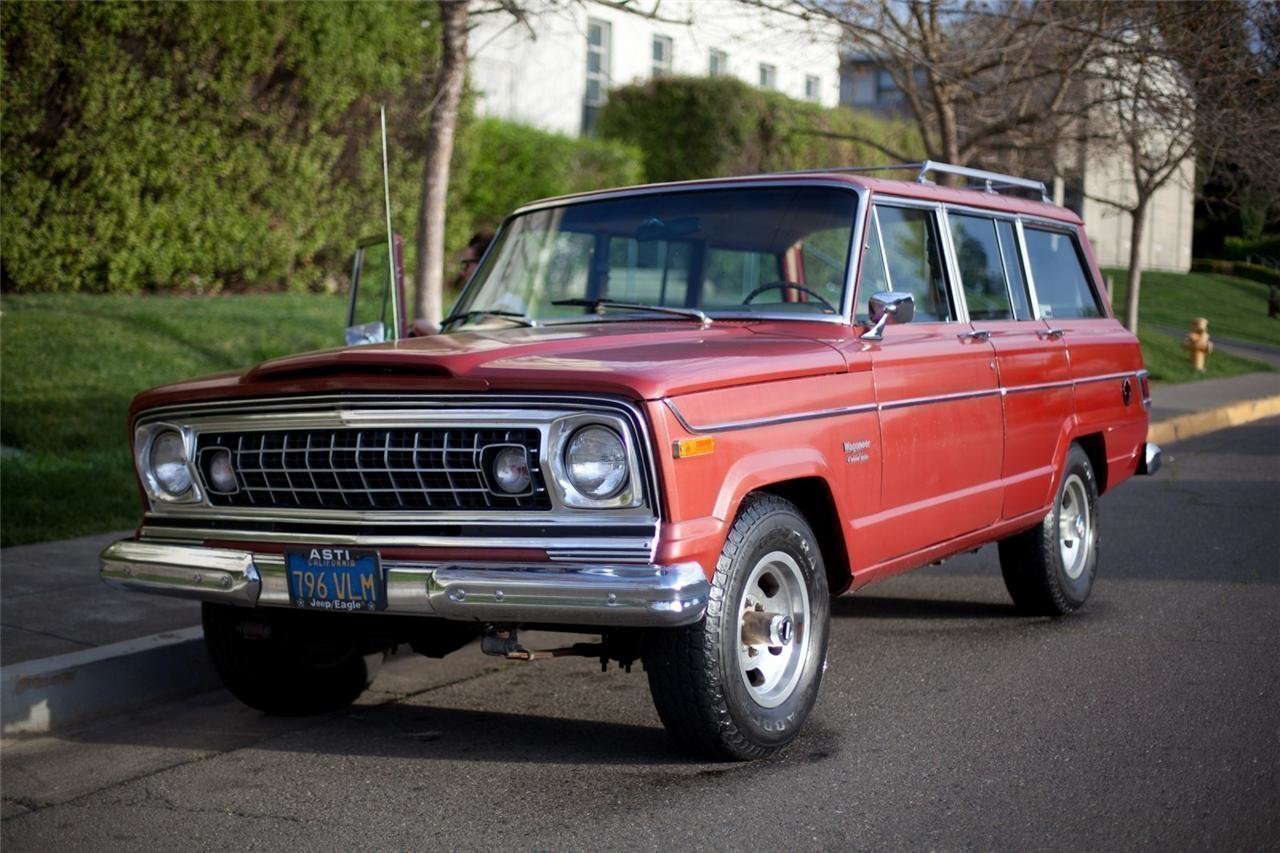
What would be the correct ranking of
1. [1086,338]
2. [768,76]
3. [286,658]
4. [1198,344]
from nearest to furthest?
[286,658], [1086,338], [1198,344], [768,76]

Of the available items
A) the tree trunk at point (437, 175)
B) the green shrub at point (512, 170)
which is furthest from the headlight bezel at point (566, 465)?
the green shrub at point (512, 170)

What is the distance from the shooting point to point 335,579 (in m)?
4.32

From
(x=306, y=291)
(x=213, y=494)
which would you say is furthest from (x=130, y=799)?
(x=306, y=291)

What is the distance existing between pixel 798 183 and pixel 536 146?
558 inches

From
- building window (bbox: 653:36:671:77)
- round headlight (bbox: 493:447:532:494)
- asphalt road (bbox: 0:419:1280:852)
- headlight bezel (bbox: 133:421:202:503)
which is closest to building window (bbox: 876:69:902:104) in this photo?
building window (bbox: 653:36:671:77)

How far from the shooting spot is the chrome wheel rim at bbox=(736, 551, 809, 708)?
448 centimetres

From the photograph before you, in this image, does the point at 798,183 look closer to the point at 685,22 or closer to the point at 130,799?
the point at 130,799

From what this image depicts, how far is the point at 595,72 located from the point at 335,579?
2192 cm

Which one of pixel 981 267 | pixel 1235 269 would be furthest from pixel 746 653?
pixel 1235 269

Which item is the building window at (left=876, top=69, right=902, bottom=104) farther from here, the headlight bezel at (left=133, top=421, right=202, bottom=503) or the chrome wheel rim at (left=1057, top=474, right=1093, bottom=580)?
the headlight bezel at (left=133, top=421, right=202, bottom=503)

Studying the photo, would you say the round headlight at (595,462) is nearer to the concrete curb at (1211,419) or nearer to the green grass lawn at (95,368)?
the green grass lawn at (95,368)

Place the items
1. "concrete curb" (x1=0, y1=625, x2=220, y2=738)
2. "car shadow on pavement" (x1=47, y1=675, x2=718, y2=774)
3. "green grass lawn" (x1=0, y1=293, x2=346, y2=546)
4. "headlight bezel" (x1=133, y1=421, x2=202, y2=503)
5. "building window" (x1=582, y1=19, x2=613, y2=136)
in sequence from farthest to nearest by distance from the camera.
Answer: "building window" (x1=582, y1=19, x2=613, y2=136) → "green grass lawn" (x1=0, y1=293, x2=346, y2=546) → "concrete curb" (x1=0, y1=625, x2=220, y2=738) → "headlight bezel" (x1=133, y1=421, x2=202, y2=503) → "car shadow on pavement" (x1=47, y1=675, x2=718, y2=774)

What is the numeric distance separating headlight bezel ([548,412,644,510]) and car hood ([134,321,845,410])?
9 centimetres

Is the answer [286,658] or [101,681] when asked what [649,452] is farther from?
[101,681]
